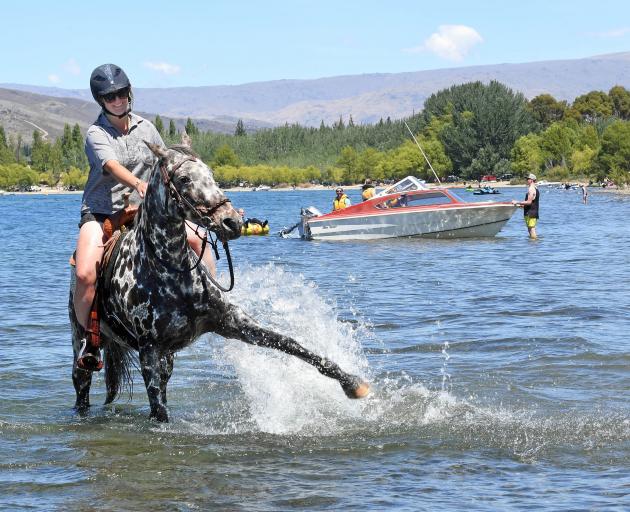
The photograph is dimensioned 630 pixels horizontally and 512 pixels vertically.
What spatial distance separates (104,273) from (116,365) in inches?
56.0

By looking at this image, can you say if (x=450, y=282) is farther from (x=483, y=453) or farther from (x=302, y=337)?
(x=483, y=453)

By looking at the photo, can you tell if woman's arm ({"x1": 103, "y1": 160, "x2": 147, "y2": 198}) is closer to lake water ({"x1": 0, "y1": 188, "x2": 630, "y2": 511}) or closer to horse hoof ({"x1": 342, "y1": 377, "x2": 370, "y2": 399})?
lake water ({"x1": 0, "y1": 188, "x2": 630, "y2": 511})

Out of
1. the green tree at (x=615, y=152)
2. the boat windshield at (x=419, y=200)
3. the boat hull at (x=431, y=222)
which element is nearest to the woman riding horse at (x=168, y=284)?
the boat hull at (x=431, y=222)

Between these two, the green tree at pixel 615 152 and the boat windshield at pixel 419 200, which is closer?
the boat windshield at pixel 419 200

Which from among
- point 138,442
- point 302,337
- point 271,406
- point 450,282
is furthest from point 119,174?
point 450,282

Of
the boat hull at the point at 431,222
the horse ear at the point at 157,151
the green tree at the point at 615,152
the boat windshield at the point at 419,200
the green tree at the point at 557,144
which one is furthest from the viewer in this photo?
the green tree at the point at 557,144

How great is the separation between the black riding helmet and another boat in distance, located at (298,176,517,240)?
29.2 m

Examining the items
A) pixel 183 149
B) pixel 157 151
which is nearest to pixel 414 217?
pixel 183 149

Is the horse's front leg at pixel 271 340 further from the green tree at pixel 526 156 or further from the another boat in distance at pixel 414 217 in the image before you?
the green tree at pixel 526 156

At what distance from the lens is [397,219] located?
3741cm

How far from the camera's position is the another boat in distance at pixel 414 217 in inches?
1448

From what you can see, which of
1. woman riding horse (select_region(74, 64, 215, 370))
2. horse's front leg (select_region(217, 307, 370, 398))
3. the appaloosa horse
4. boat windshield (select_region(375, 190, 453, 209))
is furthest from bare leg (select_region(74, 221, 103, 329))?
boat windshield (select_region(375, 190, 453, 209))

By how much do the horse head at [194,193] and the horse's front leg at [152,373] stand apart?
1.23 m

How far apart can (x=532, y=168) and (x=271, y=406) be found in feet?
475
